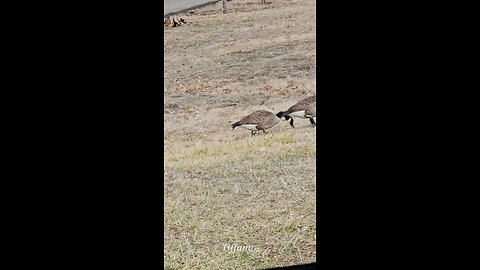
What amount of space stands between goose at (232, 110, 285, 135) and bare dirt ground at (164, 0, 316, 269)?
0.9 inches

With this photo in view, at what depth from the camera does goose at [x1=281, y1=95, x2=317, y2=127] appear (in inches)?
128

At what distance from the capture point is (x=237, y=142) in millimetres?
3250

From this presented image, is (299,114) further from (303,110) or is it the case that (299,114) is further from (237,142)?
(237,142)

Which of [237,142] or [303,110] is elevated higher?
[303,110]

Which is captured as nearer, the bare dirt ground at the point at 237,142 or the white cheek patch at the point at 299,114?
the bare dirt ground at the point at 237,142

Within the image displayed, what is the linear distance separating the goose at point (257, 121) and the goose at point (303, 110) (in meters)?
0.06

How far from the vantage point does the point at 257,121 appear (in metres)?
3.25

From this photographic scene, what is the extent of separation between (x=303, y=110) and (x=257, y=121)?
0.20 meters

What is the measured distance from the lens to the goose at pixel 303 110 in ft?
10.6

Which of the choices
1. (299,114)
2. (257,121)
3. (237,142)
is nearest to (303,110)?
Answer: (299,114)
